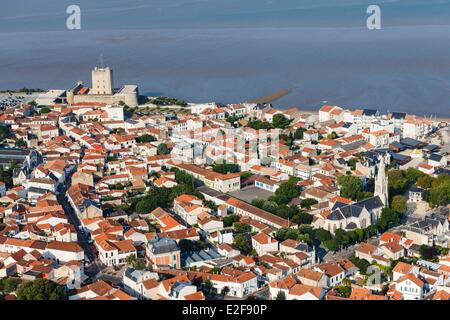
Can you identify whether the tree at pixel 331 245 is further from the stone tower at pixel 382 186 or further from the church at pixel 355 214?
the stone tower at pixel 382 186

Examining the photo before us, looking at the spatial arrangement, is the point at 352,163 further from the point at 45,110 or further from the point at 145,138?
the point at 45,110

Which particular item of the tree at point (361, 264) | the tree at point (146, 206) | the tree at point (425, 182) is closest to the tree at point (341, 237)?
the tree at point (361, 264)

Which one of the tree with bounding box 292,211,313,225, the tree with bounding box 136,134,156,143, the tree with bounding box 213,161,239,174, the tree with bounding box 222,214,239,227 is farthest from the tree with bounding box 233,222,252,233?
the tree with bounding box 136,134,156,143

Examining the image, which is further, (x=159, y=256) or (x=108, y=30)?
(x=108, y=30)

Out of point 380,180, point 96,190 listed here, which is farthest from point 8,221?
point 380,180

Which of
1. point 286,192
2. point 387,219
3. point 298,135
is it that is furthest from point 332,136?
point 387,219

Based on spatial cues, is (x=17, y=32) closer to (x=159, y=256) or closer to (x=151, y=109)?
(x=151, y=109)

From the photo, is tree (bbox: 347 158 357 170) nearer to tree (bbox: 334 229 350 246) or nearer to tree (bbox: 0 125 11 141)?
tree (bbox: 334 229 350 246)
